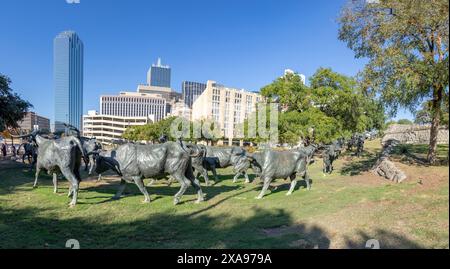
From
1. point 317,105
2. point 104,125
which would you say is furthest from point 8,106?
point 104,125

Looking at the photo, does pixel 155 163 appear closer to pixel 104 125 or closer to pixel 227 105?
pixel 227 105

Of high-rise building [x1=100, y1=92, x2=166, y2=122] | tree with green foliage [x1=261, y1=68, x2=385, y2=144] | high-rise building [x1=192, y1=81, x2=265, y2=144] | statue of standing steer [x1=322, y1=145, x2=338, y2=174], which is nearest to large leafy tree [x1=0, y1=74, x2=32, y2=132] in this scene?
statue of standing steer [x1=322, y1=145, x2=338, y2=174]

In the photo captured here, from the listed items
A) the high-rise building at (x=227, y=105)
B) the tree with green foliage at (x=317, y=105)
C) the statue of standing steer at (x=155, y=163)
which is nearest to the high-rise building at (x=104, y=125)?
the high-rise building at (x=227, y=105)

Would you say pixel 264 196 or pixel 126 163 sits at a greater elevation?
pixel 126 163

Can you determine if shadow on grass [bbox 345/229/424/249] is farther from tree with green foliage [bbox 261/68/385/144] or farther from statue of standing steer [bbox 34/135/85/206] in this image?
tree with green foliage [bbox 261/68/385/144]

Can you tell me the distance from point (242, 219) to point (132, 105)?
128 metres

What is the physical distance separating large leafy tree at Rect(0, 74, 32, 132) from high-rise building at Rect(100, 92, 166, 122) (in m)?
104

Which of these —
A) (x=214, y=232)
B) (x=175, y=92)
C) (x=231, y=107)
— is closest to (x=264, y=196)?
(x=214, y=232)

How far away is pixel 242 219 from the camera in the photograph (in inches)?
300

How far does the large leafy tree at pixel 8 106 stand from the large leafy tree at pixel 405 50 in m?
22.9

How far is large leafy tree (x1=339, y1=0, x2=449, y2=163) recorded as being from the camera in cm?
939

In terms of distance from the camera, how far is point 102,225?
6965 millimetres
